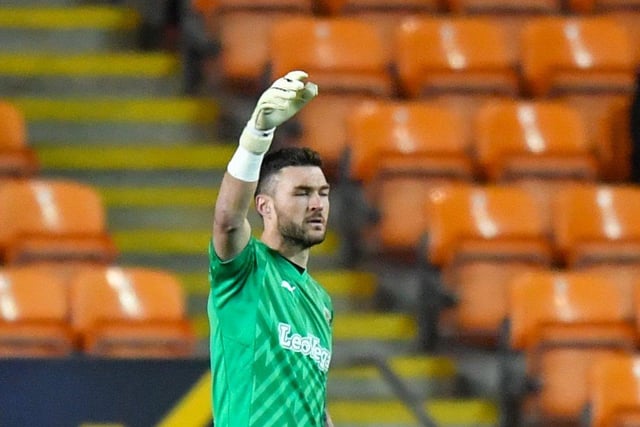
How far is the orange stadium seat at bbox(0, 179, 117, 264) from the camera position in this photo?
7.25 meters

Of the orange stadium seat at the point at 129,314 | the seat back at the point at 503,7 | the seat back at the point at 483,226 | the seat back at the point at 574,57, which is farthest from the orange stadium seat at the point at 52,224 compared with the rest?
the seat back at the point at 503,7

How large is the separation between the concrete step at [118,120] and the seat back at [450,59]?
1.02 m

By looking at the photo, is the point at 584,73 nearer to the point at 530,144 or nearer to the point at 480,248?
the point at 530,144

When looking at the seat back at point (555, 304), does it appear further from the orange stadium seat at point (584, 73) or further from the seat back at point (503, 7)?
the seat back at point (503, 7)

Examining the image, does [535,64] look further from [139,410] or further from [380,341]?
[139,410]

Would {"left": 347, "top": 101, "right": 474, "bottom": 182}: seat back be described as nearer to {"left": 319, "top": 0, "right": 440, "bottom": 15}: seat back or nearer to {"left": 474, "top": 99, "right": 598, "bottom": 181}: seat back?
{"left": 474, "top": 99, "right": 598, "bottom": 181}: seat back

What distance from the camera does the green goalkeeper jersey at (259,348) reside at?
14.1 feet

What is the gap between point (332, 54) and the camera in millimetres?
8391

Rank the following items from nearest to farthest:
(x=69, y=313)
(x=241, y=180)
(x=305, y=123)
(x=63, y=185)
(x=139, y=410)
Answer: (x=241, y=180) → (x=139, y=410) → (x=69, y=313) → (x=63, y=185) → (x=305, y=123)

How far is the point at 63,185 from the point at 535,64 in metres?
2.68

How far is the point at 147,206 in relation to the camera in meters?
8.20

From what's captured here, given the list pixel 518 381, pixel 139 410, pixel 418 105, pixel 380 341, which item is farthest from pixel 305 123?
pixel 139 410

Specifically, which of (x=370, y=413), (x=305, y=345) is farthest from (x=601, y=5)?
(x=305, y=345)

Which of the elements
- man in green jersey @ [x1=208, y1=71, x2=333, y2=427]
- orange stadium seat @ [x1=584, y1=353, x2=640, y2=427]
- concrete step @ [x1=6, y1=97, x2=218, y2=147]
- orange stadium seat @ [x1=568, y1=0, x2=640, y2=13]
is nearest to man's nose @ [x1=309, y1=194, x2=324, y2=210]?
man in green jersey @ [x1=208, y1=71, x2=333, y2=427]
